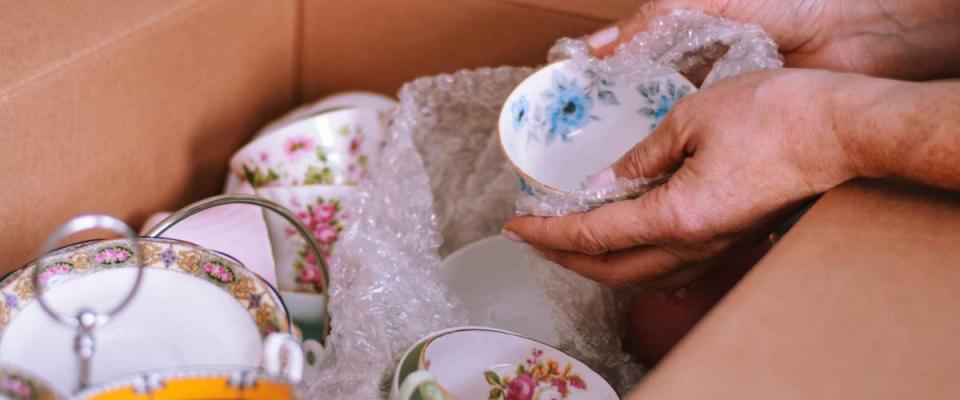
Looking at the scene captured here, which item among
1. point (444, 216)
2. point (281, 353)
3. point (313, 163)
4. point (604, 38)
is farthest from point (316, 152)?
point (281, 353)

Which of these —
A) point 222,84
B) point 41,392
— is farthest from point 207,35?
point 41,392

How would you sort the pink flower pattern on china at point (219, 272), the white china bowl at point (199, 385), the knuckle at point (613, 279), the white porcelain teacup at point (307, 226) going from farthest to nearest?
the white porcelain teacup at point (307, 226), the knuckle at point (613, 279), the pink flower pattern on china at point (219, 272), the white china bowl at point (199, 385)

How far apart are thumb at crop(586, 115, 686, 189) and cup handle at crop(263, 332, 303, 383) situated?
0.71 feet

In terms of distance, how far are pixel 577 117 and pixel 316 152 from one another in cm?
20

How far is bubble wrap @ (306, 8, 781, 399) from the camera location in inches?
18.8

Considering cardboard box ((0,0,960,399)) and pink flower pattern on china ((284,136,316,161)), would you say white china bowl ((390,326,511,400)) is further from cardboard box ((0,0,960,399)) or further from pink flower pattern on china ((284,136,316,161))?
pink flower pattern on china ((284,136,316,161))

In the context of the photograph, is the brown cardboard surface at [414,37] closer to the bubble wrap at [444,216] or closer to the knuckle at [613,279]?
the bubble wrap at [444,216]

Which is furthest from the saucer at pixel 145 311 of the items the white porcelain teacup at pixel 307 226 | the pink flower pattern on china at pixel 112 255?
the white porcelain teacup at pixel 307 226

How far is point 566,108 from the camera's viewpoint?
595 mm

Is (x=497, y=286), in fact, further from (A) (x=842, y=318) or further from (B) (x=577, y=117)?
(A) (x=842, y=318)

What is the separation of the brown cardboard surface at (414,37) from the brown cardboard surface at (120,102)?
0.05 meters

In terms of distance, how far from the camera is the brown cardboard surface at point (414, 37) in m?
0.69

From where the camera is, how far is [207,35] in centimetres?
62

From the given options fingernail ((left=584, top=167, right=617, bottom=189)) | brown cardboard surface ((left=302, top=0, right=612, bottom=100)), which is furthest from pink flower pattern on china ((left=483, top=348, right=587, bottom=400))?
brown cardboard surface ((left=302, top=0, right=612, bottom=100))
